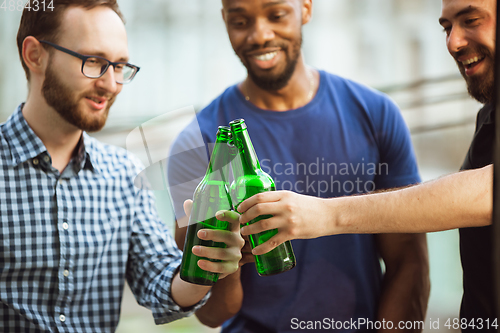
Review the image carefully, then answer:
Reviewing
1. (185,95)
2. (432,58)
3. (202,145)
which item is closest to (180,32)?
(185,95)

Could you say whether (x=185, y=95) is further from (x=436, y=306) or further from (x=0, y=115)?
(x=436, y=306)

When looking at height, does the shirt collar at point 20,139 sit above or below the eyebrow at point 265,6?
below

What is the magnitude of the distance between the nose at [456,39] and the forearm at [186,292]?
0.63 meters

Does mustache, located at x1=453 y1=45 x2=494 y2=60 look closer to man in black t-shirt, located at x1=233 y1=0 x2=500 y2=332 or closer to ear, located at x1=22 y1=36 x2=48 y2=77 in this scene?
man in black t-shirt, located at x1=233 y1=0 x2=500 y2=332

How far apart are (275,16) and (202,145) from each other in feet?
0.84

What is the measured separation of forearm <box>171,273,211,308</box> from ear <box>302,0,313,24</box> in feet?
1.76

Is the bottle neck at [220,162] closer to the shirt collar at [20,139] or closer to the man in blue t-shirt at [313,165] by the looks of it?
the man in blue t-shirt at [313,165]

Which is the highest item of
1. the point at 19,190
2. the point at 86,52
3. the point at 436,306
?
the point at 86,52

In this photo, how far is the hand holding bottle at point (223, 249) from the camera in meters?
0.70

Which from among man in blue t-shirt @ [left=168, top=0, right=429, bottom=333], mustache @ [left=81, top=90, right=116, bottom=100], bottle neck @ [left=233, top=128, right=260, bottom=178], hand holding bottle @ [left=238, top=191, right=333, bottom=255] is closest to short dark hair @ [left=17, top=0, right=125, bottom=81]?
mustache @ [left=81, top=90, right=116, bottom=100]

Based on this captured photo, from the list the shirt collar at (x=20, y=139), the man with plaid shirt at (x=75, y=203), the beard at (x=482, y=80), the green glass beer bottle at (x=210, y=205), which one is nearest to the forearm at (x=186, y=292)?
the man with plaid shirt at (x=75, y=203)

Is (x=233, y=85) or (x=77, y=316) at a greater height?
(x=233, y=85)

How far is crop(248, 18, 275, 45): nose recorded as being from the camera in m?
Answer: 0.79

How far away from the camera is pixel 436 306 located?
3.15 feet
